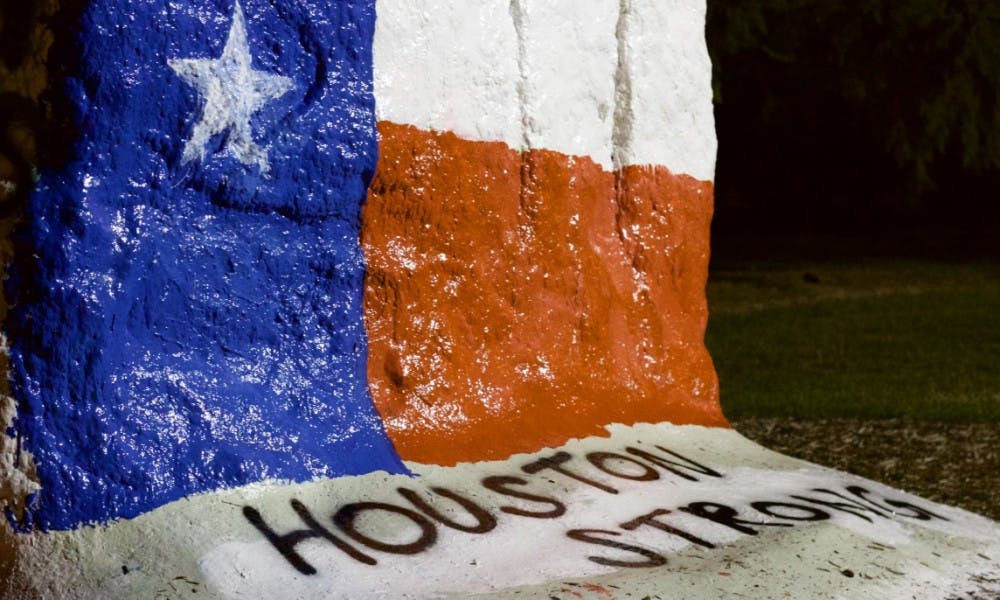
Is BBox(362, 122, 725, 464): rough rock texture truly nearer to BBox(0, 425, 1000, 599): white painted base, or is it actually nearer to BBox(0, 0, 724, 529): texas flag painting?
BBox(0, 0, 724, 529): texas flag painting

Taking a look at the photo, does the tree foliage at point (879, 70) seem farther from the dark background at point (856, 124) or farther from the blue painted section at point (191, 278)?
the blue painted section at point (191, 278)

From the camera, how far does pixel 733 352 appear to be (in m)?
9.12

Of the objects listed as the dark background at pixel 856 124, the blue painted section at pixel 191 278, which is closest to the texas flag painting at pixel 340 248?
the blue painted section at pixel 191 278

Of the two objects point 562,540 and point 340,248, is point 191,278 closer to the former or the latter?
point 340,248

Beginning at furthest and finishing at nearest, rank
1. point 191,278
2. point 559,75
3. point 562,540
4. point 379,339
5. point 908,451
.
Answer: point 908,451 → point 559,75 → point 379,339 → point 562,540 → point 191,278

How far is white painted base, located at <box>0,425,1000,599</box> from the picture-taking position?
8.21 ft

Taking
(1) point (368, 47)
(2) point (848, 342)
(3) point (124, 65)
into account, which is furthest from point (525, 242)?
(2) point (848, 342)

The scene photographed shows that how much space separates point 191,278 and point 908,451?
3.93 m

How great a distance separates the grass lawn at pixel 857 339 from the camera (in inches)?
274

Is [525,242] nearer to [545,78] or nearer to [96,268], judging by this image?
[545,78]

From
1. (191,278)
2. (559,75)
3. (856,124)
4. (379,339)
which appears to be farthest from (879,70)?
(191,278)

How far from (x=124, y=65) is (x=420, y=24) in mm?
854

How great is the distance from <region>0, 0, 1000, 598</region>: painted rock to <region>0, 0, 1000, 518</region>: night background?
0.24 metres

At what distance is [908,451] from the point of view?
573 centimetres
